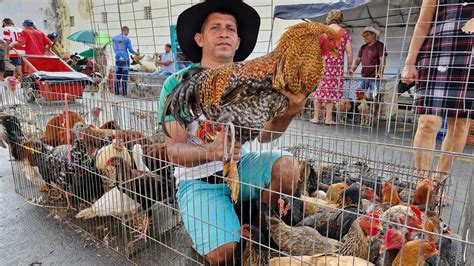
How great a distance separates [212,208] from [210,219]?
0.19 feet

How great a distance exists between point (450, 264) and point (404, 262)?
324 millimetres

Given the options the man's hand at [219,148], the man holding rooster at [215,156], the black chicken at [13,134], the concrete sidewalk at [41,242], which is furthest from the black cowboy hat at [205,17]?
the black chicken at [13,134]

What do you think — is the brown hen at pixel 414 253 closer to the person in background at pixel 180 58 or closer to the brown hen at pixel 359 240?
the brown hen at pixel 359 240

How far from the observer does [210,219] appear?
1.67 m

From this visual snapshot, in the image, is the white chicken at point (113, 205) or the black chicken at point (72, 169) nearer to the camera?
the white chicken at point (113, 205)

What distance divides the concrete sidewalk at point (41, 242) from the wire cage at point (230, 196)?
0.28 ft

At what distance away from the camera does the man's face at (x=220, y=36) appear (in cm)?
193

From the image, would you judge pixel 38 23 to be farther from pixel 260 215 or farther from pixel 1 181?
pixel 260 215

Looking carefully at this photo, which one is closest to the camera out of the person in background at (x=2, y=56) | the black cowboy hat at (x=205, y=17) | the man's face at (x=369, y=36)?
the black cowboy hat at (x=205, y=17)

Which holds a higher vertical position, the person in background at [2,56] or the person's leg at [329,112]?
the person in background at [2,56]

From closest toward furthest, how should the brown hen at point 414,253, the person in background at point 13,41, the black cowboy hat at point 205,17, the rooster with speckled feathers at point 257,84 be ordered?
the brown hen at point 414,253 < the rooster with speckled feathers at point 257,84 < the black cowboy hat at point 205,17 < the person in background at point 13,41

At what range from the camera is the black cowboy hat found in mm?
1975

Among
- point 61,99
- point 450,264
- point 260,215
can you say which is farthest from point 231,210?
point 61,99

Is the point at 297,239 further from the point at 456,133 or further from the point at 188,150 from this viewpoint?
the point at 456,133
